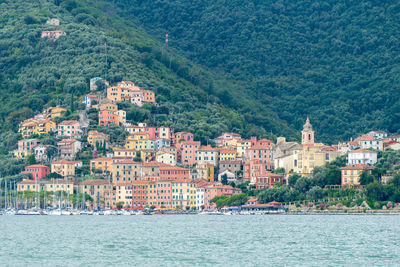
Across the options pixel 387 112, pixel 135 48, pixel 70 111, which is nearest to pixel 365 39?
pixel 387 112

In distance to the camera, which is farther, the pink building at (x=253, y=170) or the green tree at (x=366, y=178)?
the pink building at (x=253, y=170)

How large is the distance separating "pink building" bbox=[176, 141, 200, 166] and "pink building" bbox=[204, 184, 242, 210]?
11.7 m

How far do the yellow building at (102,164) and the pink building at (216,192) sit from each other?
13465 millimetres

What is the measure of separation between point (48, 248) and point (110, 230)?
17.3m

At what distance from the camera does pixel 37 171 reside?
11775cm

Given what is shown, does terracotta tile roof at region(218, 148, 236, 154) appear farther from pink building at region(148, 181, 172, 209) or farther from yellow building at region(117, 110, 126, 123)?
yellow building at region(117, 110, 126, 123)

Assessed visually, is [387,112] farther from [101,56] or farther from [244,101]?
[101,56]

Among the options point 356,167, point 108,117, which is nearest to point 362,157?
point 356,167

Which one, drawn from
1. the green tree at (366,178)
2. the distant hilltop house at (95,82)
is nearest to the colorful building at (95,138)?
the distant hilltop house at (95,82)

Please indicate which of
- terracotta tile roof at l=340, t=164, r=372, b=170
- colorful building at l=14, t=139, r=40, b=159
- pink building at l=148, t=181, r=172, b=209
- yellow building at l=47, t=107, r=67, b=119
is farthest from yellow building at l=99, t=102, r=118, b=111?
terracotta tile roof at l=340, t=164, r=372, b=170

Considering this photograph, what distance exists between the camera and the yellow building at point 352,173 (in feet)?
337

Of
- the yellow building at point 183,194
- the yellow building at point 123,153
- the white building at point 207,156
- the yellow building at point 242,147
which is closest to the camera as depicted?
the yellow building at point 183,194

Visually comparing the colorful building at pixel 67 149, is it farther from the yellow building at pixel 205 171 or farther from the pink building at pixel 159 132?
the yellow building at pixel 205 171

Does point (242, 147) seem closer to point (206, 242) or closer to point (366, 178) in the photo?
point (366, 178)
